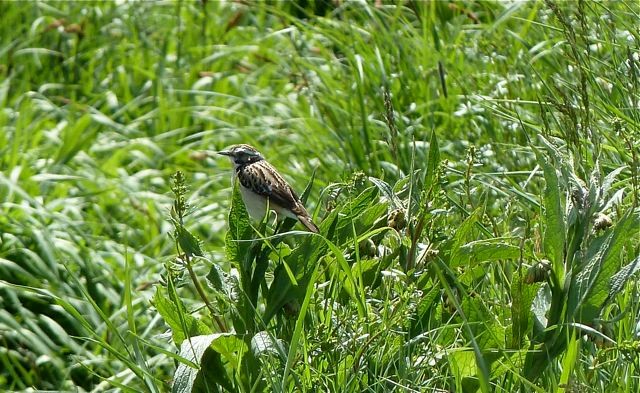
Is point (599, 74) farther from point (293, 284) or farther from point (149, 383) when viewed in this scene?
point (149, 383)

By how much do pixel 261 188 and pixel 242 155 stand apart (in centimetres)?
45

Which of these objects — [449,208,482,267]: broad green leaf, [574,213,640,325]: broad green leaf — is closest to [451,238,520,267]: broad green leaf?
[449,208,482,267]: broad green leaf

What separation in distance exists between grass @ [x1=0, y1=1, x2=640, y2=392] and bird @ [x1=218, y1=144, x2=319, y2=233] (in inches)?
6.4

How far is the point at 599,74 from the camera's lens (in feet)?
12.6

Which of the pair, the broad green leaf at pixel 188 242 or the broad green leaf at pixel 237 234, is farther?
the broad green leaf at pixel 237 234

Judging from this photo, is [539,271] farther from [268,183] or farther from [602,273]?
[268,183]

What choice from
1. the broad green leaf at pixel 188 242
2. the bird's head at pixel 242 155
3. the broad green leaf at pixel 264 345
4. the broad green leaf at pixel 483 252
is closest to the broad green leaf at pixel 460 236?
the broad green leaf at pixel 483 252

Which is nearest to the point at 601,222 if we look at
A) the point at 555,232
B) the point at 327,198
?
the point at 555,232

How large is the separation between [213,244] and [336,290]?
273cm

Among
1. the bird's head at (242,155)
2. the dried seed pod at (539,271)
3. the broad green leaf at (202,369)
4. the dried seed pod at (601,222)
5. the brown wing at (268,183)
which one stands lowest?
the bird's head at (242,155)

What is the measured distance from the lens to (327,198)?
152 inches

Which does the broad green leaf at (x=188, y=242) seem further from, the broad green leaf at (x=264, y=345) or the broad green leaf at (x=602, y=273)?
the broad green leaf at (x=602, y=273)

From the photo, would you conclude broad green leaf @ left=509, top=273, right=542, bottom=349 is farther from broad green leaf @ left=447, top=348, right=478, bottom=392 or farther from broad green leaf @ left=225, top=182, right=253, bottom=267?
broad green leaf @ left=225, top=182, right=253, bottom=267

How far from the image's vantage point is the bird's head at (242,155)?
473 cm
